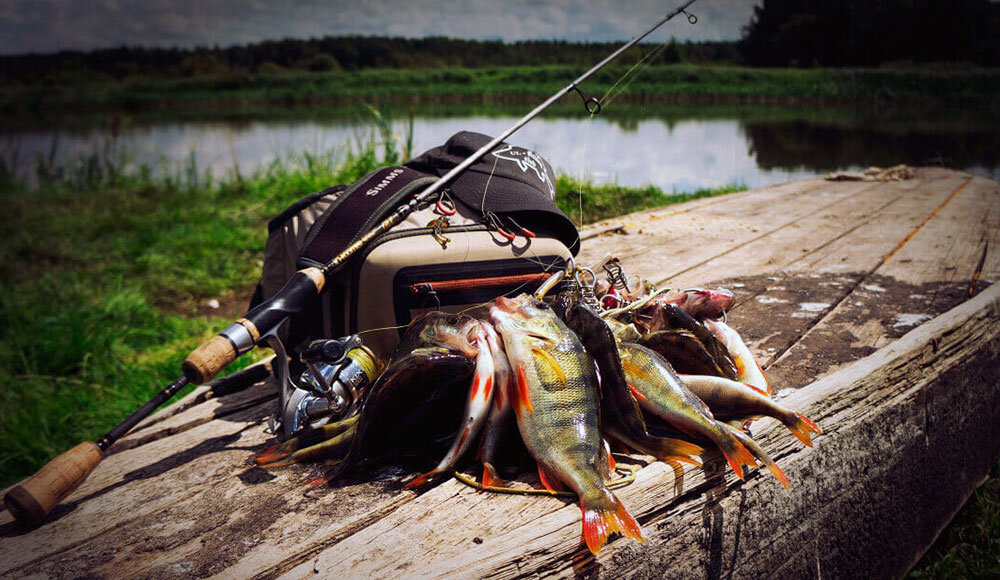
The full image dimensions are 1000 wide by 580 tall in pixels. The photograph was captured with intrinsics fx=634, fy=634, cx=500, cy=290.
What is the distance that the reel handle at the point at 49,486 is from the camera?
1615 millimetres

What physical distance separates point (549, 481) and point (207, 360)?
107cm

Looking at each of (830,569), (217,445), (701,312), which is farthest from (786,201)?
(217,445)

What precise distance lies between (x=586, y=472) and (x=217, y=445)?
127cm

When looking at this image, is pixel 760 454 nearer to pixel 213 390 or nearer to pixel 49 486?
pixel 49 486

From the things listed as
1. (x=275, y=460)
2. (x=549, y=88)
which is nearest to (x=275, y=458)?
(x=275, y=460)

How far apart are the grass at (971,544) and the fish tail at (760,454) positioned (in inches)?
60.9

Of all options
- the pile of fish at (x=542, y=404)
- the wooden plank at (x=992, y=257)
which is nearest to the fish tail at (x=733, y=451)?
the pile of fish at (x=542, y=404)

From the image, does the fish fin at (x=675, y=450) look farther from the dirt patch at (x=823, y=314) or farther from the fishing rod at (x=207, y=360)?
the fishing rod at (x=207, y=360)

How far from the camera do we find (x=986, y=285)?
3043 mm

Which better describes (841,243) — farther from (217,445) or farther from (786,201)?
(217,445)

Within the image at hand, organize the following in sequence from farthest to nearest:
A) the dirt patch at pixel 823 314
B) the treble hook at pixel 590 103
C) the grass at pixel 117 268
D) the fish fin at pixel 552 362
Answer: the grass at pixel 117 268, the treble hook at pixel 590 103, the dirt patch at pixel 823 314, the fish fin at pixel 552 362

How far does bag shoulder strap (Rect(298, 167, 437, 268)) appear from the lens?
7.29 feet

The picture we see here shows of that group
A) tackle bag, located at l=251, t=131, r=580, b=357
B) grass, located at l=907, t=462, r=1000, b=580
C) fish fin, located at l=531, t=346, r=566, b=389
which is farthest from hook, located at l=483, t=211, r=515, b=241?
grass, located at l=907, t=462, r=1000, b=580

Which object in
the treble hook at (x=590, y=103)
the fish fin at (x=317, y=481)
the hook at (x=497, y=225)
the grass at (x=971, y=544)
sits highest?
the treble hook at (x=590, y=103)
